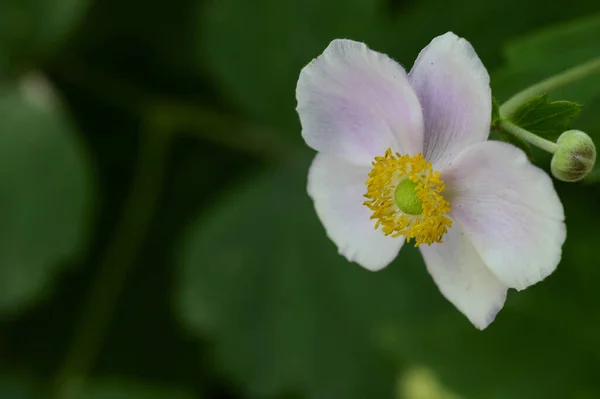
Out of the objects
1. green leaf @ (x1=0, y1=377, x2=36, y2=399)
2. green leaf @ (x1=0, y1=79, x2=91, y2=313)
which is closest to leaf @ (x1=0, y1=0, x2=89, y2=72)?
green leaf @ (x1=0, y1=79, x2=91, y2=313)

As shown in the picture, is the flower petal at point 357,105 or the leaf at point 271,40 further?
the leaf at point 271,40

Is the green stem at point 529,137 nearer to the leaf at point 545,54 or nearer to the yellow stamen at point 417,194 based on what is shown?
the yellow stamen at point 417,194

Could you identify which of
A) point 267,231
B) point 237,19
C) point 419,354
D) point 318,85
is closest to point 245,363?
point 267,231

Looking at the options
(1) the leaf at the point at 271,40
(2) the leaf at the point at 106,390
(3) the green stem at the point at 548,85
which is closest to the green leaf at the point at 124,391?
(2) the leaf at the point at 106,390

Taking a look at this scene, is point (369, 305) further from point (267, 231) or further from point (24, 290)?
point (24, 290)

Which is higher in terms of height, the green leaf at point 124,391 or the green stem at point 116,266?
the green stem at point 116,266

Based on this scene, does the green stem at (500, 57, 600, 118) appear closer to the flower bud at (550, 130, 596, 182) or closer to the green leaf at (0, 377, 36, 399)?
the flower bud at (550, 130, 596, 182)
